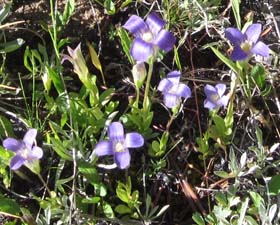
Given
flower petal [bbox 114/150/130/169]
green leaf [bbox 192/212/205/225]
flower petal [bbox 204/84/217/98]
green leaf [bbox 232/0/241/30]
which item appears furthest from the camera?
green leaf [bbox 232/0/241/30]

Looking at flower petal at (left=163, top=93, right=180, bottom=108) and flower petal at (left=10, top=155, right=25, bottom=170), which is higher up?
flower petal at (left=163, top=93, right=180, bottom=108)

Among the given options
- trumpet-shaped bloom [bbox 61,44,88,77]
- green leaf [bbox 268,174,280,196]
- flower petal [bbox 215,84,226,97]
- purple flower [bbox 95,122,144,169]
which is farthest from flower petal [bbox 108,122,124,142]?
green leaf [bbox 268,174,280,196]

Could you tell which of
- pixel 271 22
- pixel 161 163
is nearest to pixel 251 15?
pixel 271 22

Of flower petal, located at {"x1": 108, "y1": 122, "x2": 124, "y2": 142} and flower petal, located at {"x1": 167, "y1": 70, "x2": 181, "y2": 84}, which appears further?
flower petal, located at {"x1": 167, "y1": 70, "x2": 181, "y2": 84}

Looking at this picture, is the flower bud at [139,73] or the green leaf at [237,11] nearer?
the flower bud at [139,73]

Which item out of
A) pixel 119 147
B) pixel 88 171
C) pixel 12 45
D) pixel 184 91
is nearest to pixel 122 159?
pixel 119 147

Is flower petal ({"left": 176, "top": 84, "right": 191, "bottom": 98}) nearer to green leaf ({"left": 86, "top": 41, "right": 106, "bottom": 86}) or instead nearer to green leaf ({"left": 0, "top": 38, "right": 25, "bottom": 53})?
green leaf ({"left": 86, "top": 41, "right": 106, "bottom": 86})

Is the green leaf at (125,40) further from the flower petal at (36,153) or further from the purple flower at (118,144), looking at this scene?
the flower petal at (36,153)

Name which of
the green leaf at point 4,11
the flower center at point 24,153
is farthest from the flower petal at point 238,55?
the green leaf at point 4,11
